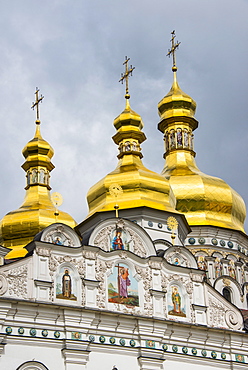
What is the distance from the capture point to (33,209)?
Result: 30.1 m

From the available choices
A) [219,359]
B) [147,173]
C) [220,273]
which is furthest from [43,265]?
[220,273]

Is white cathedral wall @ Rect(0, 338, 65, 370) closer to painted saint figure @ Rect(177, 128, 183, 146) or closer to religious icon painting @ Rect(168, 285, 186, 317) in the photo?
religious icon painting @ Rect(168, 285, 186, 317)

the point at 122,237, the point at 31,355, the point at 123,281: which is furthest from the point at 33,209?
the point at 31,355

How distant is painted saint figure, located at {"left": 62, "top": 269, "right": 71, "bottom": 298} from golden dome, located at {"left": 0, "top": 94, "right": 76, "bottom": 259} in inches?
277

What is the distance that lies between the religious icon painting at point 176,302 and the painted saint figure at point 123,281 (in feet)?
4.35

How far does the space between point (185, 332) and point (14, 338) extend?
491cm

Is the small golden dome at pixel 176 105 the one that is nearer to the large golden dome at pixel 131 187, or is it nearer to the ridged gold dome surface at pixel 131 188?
the large golden dome at pixel 131 187

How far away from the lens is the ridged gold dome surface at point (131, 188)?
89.9 ft

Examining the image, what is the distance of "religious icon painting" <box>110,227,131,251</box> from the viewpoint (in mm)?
22164

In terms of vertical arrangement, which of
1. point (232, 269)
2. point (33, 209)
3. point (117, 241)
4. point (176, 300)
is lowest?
point (176, 300)

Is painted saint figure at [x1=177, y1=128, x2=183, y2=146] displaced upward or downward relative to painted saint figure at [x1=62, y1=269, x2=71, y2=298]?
upward

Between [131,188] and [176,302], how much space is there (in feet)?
20.7

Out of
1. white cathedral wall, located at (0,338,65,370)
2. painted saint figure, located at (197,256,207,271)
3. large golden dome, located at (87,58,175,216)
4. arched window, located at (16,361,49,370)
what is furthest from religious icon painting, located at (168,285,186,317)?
painted saint figure, located at (197,256,207,271)

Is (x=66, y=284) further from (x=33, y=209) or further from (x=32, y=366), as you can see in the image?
(x=33, y=209)
